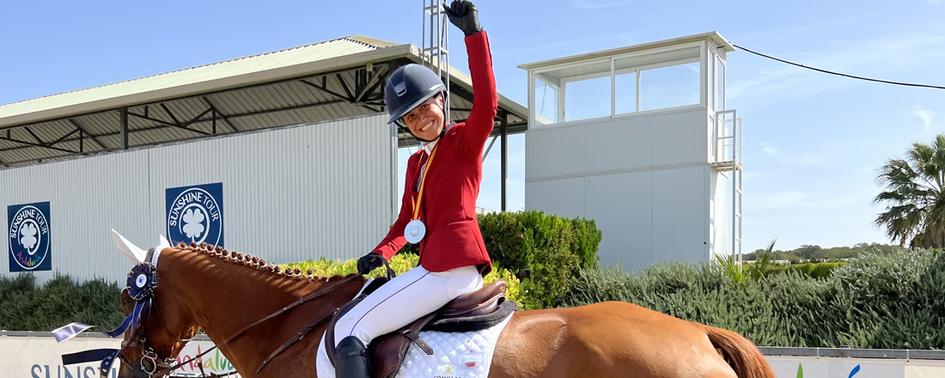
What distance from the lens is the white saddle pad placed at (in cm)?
305

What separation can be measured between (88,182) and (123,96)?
2.21 metres

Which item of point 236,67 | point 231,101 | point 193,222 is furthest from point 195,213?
point 231,101

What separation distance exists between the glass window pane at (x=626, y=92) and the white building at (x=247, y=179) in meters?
3.10

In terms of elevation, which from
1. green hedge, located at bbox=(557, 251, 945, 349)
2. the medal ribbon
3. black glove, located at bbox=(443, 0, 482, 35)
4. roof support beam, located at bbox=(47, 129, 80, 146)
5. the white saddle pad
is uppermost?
roof support beam, located at bbox=(47, 129, 80, 146)

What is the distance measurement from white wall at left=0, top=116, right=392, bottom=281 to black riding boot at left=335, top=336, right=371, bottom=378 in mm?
9929

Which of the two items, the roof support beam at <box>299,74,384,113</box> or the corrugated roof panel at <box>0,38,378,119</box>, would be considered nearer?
the corrugated roof panel at <box>0,38,378,119</box>

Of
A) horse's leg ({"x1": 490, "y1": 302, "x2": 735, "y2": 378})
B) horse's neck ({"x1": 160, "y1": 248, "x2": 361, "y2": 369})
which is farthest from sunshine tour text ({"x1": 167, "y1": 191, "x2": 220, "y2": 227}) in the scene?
horse's leg ({"x1": 490, "y1": 302, "x2": 735, "y2": 378})

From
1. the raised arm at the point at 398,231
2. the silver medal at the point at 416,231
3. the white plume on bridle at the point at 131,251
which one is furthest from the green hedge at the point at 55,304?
the silver medal at the point at 416,231

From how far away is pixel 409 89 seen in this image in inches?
122

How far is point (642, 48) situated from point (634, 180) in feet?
8.98

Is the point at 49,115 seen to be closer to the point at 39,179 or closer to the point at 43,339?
the point at 39,179

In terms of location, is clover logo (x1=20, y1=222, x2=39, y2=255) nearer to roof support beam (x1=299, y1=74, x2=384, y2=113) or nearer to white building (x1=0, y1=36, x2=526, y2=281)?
white building (x1=0, y1=36, x2=526, y2=281)

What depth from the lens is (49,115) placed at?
17.9m

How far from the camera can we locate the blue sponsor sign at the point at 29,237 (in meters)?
17.1
